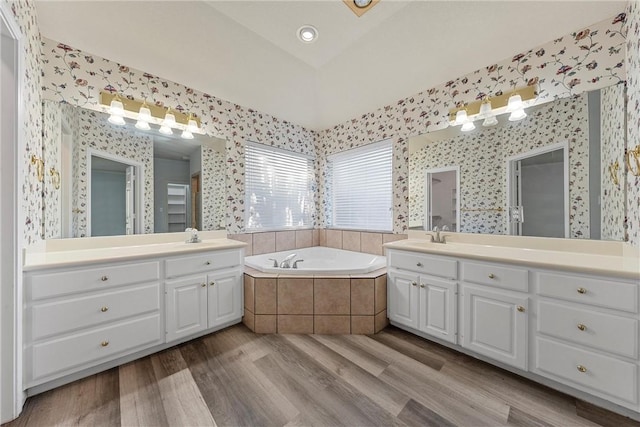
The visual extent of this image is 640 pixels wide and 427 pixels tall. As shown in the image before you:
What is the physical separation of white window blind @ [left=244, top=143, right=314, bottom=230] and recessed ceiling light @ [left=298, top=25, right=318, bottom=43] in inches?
50.4

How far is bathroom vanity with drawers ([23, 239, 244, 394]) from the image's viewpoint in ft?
4.63

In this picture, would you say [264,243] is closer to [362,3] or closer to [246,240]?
[246,240]

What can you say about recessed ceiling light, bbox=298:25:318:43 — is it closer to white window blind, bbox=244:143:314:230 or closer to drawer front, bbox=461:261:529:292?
white window blind, bbox=244:143:314:230

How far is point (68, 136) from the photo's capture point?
1.90 m

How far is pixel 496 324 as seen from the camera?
64.3 inches

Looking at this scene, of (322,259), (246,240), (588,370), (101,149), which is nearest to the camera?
(588,370)

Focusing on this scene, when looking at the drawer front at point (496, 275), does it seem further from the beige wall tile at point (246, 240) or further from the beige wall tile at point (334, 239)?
the beige wall tile at point (246, 240)

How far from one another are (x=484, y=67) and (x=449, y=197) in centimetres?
117

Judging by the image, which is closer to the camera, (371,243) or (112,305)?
(112,305)

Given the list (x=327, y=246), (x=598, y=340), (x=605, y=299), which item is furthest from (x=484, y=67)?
(x=327, y=246)

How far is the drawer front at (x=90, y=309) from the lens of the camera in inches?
55.6

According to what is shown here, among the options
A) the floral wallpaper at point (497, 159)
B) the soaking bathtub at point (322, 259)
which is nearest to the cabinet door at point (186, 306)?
the soaking bathtub at point (322, 259)

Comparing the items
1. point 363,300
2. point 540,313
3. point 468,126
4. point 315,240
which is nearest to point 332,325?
point 363,300

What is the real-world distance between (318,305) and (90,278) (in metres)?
1.62
